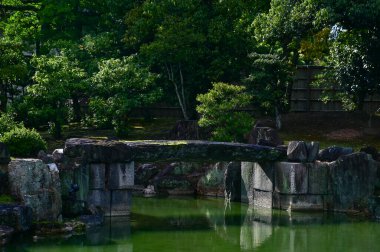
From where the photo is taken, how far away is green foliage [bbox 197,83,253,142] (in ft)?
98.0

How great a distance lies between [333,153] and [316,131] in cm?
745

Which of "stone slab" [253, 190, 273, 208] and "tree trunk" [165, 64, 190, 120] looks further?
"tree trunk" [165, 64, 190, 120]

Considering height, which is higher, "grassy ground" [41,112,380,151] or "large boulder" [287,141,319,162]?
"grassy ground" [41,112,380,151]

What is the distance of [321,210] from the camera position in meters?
26.1

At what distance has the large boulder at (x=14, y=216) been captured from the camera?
19.6 m

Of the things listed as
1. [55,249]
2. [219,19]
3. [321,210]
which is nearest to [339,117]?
[219,19]

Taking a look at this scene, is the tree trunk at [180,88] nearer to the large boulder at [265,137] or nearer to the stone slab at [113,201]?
the large boulder at [265,137]

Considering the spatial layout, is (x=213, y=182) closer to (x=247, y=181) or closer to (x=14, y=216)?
(x=247, y=181)

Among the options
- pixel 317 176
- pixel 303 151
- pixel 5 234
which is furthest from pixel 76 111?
pixel 5 234

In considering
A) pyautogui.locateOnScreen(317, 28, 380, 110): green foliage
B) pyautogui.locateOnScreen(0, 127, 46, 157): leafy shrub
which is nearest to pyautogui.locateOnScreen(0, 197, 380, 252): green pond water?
pyautogui.locateOnScreen(0, 127, 46, 157): leafy shrub

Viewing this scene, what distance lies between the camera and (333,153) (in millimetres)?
26297

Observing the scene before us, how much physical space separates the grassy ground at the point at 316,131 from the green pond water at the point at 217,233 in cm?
708

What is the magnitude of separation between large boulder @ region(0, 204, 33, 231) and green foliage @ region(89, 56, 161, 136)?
14.1 meters

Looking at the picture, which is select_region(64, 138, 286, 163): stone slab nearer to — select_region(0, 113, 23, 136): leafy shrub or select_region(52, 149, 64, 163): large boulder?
select_region(52, 149, 64, 163): large boulder
